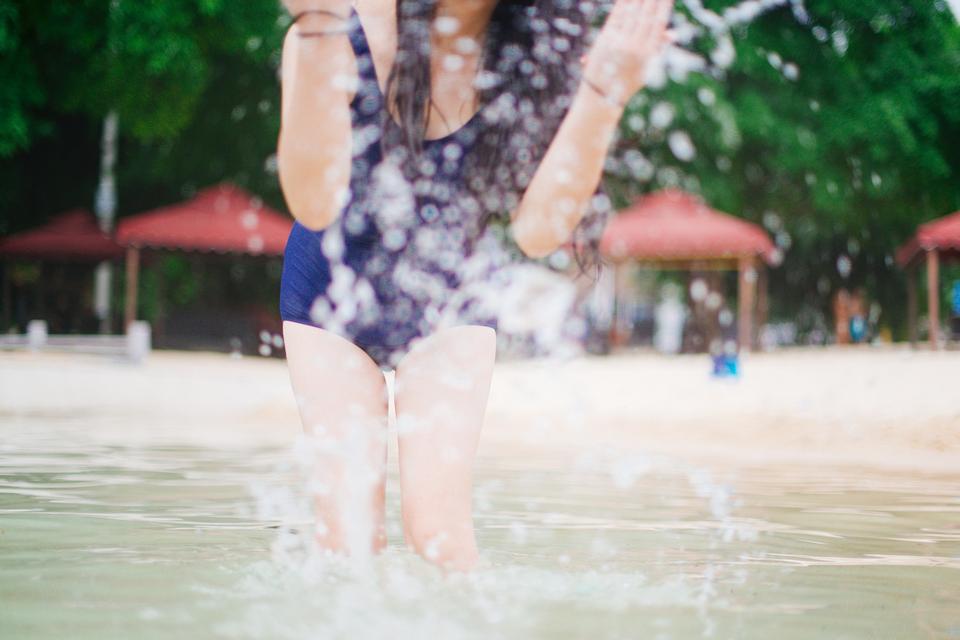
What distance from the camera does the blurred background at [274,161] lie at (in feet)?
59.6

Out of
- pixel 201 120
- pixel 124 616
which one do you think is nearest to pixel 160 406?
pixel 124 616

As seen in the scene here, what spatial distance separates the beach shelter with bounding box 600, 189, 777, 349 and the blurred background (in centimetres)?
4

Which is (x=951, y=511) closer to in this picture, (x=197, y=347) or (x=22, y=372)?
(x=22, y=372)

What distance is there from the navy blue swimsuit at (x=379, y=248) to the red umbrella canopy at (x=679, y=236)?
51.5 feet

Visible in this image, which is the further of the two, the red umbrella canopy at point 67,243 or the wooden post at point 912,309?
the red umbrella canopy at point 67,243

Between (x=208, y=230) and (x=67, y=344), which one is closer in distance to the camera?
(x=67, y=344)

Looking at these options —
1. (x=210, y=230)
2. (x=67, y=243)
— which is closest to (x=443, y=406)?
(x=210, y=230)

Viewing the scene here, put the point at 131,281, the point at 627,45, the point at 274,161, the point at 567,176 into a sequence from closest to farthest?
1. the point at 627,45
2. the point at 567,176
3. the point at 131,281
4. the point at 274,161

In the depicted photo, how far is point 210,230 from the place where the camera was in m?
18.2

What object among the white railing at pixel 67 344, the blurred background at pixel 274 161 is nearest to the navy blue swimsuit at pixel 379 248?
the white railing at pixel 67 344

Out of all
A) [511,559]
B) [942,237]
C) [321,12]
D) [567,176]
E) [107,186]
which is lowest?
[511,559]

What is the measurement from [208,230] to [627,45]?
1633 cm

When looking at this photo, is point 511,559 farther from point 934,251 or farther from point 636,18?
point 934,251

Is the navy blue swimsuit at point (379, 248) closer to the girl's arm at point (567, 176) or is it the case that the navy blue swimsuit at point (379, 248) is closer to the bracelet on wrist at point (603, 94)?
the girl's arm at point (567, 176)
